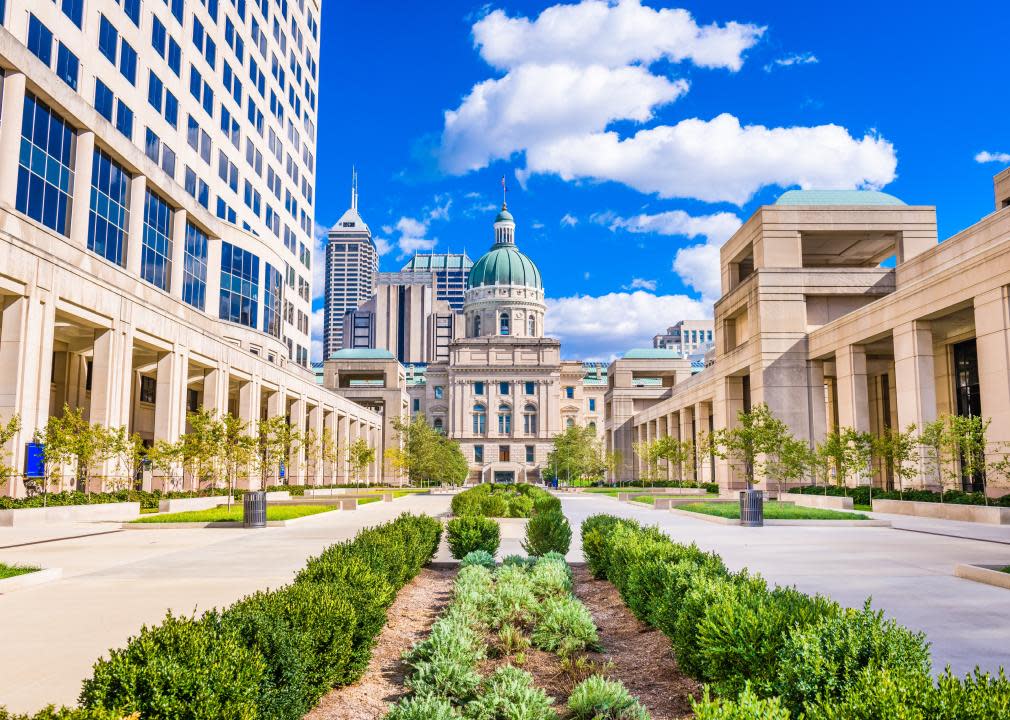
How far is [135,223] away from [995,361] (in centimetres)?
3822

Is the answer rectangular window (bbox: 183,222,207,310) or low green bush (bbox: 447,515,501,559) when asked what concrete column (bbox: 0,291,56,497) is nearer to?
low green bush (bbox: 447,515,501,559)

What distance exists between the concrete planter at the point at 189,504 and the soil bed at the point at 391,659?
19836 mm

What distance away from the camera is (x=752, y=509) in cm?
2530

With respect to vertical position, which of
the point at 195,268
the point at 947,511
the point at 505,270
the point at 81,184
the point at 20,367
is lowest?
the point at 947,511

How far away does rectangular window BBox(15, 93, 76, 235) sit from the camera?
1171 inches

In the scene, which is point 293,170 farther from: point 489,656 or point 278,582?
point 489,656

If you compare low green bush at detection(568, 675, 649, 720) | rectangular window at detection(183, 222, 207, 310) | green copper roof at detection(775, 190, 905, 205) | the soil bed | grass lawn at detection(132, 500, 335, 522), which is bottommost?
grass lawn at detection(132, 500, 335, 522)

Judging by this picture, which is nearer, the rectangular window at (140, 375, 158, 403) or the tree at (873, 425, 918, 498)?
the tree at (873, 425, 918, 498)

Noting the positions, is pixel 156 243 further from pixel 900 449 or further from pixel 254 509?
pixel 900 449

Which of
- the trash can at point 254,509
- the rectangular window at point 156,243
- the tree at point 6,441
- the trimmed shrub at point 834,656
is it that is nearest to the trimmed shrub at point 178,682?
the trimmed shrub at point 834,656

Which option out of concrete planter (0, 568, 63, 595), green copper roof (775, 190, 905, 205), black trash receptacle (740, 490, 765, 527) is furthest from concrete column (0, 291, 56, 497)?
green copper roof (775, 190, 905, 205)

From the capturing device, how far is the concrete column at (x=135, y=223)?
38.4 metres

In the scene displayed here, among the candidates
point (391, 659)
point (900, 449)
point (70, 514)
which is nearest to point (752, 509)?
point (900, 449)

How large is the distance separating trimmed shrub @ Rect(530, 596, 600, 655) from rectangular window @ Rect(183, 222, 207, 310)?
1648 inches
